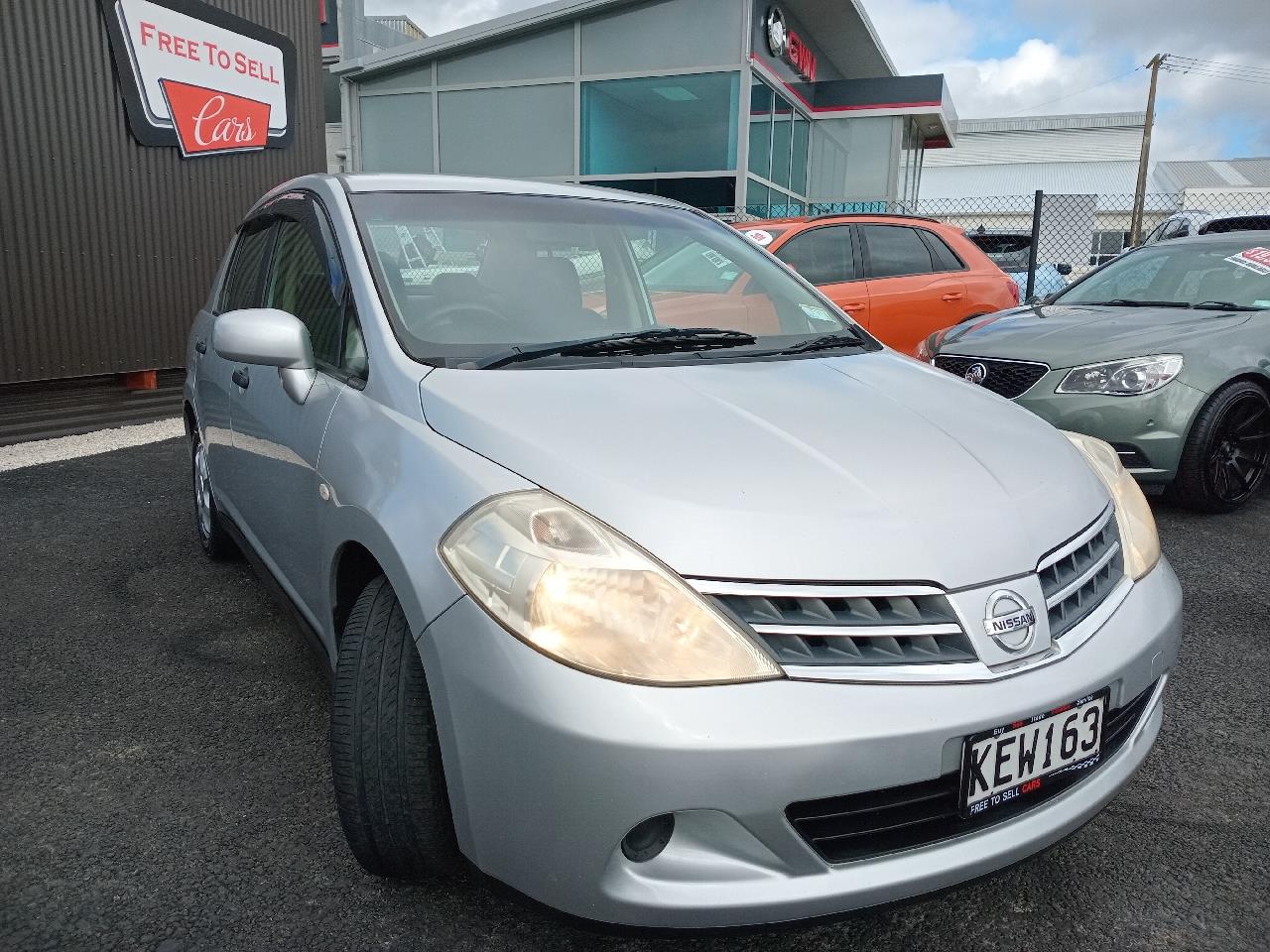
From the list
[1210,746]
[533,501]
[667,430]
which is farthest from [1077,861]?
[533,501]

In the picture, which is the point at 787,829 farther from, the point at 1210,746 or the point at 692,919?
the point at 1210,746

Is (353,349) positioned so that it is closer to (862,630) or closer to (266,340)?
(266,340)

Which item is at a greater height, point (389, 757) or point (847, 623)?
point (847, 623)

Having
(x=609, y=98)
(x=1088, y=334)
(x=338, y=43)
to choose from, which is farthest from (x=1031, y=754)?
(x=338, y=43)

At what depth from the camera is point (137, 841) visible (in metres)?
2.02

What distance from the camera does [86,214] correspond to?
676 cm

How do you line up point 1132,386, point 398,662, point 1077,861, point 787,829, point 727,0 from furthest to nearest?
point 727,0 → point 1132,386 → point 1077,861 → point 398,662 → point 787,829

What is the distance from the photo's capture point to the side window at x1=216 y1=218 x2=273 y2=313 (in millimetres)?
3150

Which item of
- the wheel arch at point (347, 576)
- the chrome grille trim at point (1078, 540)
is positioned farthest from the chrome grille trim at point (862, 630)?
the wheel arch at point (347, 576)

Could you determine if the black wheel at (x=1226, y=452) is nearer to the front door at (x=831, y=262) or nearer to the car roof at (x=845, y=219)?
the front door at (x=831, y=262)

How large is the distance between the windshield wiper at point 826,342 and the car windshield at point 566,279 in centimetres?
2

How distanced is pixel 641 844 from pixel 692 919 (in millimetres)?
124

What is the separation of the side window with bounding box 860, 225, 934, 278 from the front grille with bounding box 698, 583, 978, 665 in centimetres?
608

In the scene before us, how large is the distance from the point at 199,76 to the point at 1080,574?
7843 millimetres
